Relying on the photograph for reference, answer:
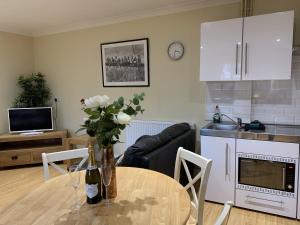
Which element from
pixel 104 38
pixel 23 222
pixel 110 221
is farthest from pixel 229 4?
pixel 23 222

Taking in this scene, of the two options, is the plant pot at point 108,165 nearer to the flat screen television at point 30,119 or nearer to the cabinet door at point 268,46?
the cabinet door at point 268,46

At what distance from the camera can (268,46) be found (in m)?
2.60

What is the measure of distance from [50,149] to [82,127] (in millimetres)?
3403

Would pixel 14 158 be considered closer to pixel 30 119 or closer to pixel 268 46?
pixel 30 119

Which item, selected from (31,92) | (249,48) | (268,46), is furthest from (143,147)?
(31,92)

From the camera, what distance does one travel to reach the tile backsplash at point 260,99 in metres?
2.88

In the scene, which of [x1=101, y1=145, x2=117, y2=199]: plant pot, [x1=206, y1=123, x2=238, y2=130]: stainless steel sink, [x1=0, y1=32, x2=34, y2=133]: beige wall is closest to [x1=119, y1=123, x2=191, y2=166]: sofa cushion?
[x1=206, y1=123, x2=238, y2=130]: stainless steel sink

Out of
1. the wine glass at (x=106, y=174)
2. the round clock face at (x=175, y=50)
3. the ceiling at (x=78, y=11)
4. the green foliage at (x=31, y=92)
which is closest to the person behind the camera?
the wine glass at (x=106, y=174)

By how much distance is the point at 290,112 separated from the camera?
9.55 feet

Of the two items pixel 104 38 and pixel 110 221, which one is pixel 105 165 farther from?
pixel 104 38

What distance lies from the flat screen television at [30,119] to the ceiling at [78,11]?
147 centimetres

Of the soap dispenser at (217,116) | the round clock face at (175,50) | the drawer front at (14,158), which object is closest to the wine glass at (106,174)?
the soap dispenser at (217,116)

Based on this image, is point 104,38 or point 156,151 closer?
point 156,151

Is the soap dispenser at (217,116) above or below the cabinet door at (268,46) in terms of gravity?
below
